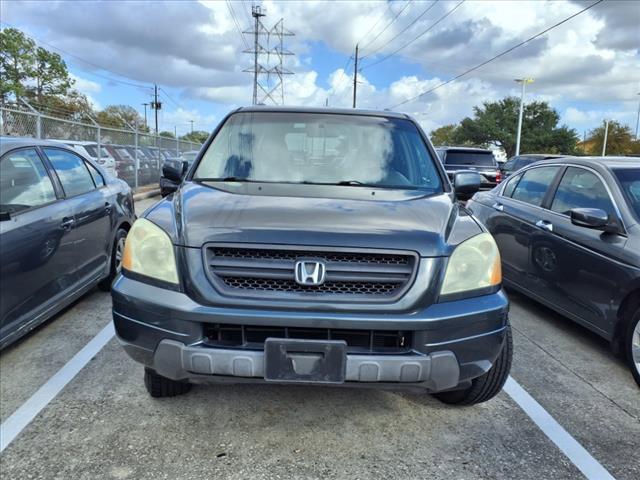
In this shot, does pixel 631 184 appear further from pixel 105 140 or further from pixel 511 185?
pixel 105 140

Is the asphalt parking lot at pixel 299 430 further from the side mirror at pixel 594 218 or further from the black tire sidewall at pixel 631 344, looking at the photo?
the side mirror at pixel 594 218

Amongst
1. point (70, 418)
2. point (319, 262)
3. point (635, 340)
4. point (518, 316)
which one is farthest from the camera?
point (518, 316)

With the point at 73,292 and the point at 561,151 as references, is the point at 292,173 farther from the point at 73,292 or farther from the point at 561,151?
the point at 561,151

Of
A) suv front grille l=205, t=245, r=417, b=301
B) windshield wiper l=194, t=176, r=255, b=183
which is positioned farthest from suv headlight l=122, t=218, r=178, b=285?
windshield wiper l=194, t=176, r=255, b=183

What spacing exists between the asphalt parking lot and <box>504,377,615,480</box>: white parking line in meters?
0.03

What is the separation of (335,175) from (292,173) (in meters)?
0.27

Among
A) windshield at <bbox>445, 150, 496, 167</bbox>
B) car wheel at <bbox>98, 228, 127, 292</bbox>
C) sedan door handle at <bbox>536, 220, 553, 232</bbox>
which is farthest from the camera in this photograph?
windshield at <bbox>445, 150, 496, 167</bbox>

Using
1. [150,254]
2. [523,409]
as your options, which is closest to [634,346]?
[523,409]

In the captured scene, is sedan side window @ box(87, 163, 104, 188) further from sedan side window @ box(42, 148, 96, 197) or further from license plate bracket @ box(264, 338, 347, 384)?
license plate bracket @ box(264, 338, 347, 384)

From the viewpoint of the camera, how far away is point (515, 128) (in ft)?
197

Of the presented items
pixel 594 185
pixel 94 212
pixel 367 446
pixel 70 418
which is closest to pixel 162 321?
pixel 70 418

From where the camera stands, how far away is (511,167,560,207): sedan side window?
4.95 metres

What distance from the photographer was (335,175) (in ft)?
10.7

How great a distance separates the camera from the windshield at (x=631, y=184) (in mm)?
3879
